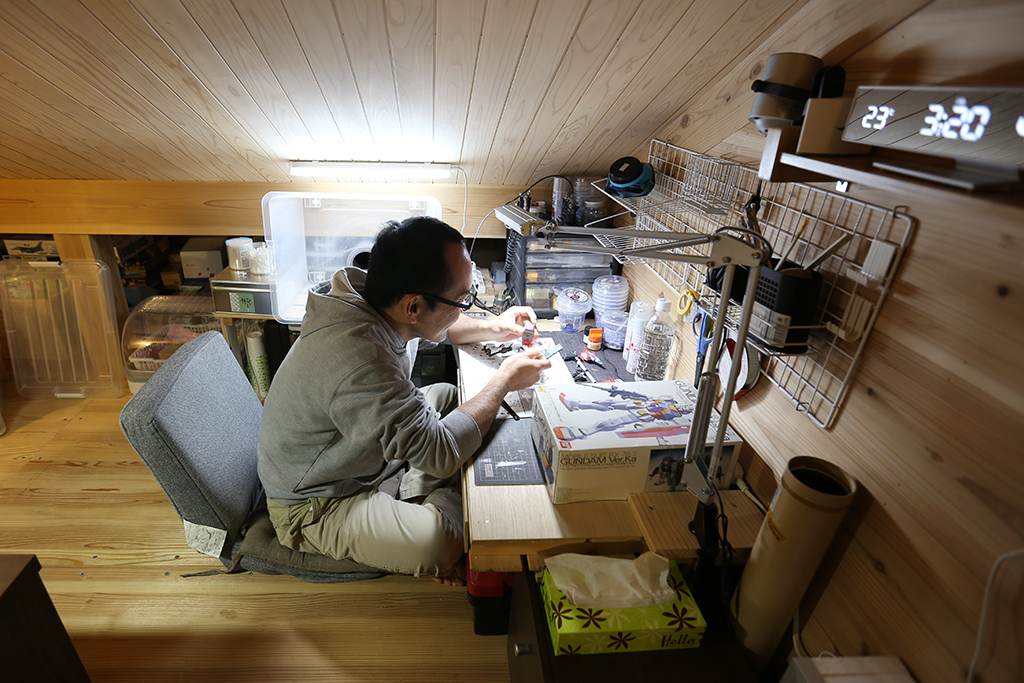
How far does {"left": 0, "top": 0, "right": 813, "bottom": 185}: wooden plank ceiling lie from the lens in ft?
3.95

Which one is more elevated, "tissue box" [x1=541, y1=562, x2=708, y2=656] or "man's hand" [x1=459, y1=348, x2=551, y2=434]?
"man's hand" [x1=459, y1=348, x2=551, y2=434]

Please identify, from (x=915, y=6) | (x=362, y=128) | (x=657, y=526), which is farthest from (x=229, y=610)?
(x=915, y=6)

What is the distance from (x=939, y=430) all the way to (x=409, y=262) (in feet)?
3.63

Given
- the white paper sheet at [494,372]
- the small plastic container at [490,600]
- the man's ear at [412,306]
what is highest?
the man's ear at [412,306]

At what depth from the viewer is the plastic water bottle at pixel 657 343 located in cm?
162

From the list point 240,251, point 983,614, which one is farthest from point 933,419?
point 240,251

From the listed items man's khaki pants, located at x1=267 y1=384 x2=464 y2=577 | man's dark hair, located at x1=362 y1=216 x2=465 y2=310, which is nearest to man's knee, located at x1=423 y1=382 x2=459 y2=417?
man's khaki pants, located at x1=267 y1=384 x2=464 y2=577

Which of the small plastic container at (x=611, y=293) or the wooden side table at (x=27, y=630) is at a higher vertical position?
the small plastic container at (x=611, y=293)

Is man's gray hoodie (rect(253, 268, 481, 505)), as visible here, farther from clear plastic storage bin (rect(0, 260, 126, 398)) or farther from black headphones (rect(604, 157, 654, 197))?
clear plastic storage bin (rect(0, 260, 126, 398))

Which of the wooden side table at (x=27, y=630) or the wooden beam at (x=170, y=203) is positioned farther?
the wooden beam at (x=170, y=203)

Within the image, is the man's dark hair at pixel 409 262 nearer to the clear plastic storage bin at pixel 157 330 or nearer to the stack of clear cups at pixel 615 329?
the stack of clear cups at pixel 615 329

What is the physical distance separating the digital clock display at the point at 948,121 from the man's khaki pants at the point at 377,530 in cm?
135

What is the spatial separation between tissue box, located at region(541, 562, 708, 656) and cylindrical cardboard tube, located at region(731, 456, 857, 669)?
9 centimetres

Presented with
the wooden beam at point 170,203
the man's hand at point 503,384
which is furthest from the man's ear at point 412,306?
the wooden beam at point 170,203
